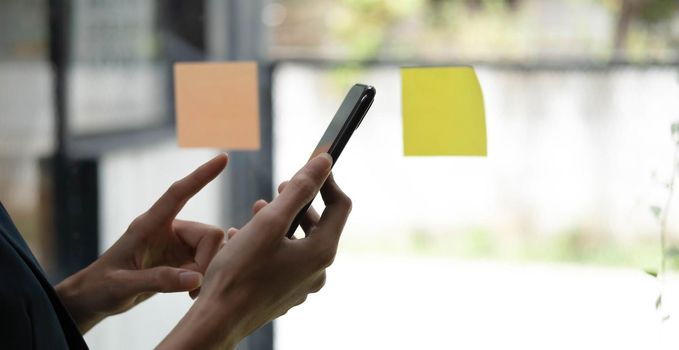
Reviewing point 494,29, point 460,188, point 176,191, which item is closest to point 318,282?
point 176,191

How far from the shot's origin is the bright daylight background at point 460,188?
68cm

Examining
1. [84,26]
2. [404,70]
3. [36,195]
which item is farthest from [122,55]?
[404,70]

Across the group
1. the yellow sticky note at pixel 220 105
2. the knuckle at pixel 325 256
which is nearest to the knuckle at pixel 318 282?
the knuckle at pixel 325 256

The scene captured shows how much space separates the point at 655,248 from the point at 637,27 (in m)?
0.33

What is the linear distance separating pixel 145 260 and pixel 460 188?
0.32m

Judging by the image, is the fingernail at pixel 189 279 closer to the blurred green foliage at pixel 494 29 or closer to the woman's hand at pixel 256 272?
the woman's hand at pixel 256 272

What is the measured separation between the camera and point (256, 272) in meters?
0.49

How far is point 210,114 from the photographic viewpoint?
0.76 m

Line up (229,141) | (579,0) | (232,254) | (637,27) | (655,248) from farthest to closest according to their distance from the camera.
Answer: (579,0), (637,27), (229,141), (655,248), (232,254)

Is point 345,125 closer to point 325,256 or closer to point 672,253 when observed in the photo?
point 325,256

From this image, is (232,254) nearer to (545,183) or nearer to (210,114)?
(210,114)

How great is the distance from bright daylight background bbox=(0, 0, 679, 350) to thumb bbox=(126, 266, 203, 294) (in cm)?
23

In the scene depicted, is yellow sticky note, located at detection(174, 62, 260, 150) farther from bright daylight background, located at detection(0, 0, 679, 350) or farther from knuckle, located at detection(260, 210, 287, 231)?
knuckle, located at detection(260, 210, 287, 231)

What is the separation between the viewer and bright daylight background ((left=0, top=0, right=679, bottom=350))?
0.68 m
